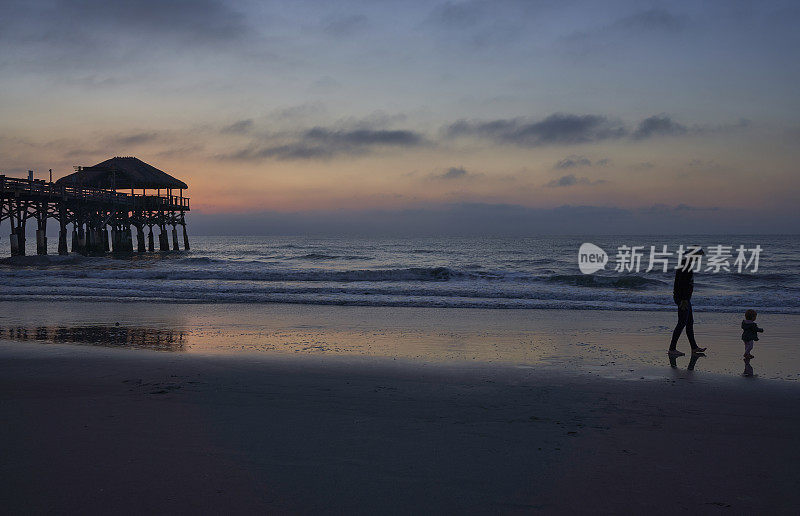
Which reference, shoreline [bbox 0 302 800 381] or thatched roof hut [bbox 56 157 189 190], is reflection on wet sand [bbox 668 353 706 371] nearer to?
shoreline [bbox 0 302 800 381]

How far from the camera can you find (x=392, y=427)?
15.9ft

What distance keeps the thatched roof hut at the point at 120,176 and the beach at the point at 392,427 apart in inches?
1648

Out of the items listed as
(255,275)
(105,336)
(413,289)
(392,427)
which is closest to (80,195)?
(255,275)

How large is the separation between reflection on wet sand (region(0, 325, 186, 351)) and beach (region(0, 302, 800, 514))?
0.42ft

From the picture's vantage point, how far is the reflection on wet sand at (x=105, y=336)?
948 centimetres

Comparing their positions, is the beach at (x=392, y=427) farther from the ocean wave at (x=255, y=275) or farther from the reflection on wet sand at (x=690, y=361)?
the ocean wave at (x=255, y=275)

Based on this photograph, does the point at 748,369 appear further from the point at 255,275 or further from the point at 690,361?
the point at 255,275

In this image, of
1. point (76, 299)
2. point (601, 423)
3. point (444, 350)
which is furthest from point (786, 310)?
point (76, 299)

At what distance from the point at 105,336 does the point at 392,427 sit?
25.8 feet

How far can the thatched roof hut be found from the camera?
153 feet

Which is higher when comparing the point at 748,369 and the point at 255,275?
the point at 255,275

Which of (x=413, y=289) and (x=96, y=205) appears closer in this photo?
(x=413, y=289)

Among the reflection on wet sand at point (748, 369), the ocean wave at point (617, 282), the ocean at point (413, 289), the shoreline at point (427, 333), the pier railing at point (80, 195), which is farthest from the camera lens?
the pier railing at point (80, 195)

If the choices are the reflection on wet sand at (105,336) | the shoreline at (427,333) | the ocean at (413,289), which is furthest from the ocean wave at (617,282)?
the reflection on wet sand at (105,336)
